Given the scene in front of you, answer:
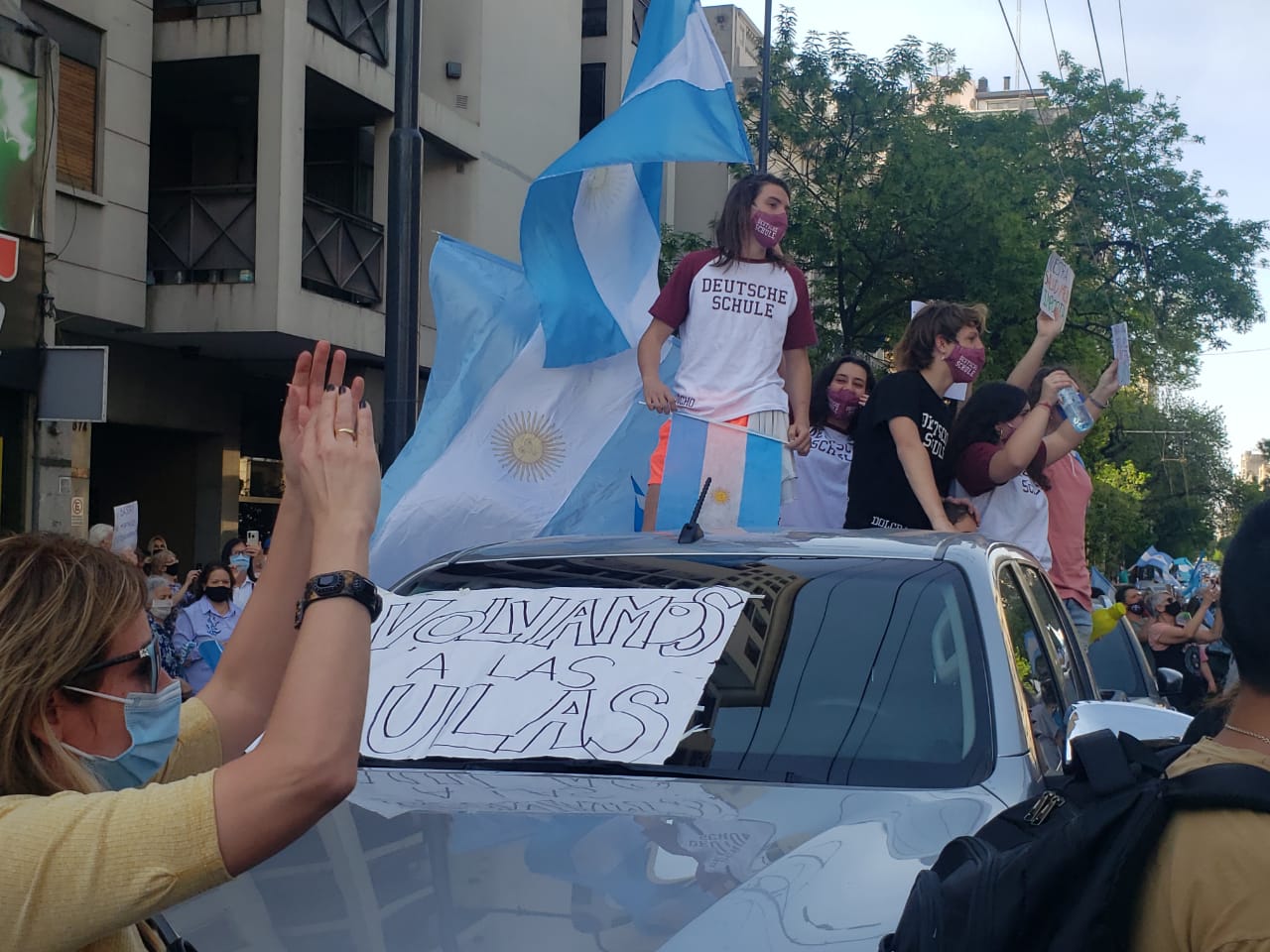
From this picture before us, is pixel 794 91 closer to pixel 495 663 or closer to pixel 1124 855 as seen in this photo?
pixel 495 663

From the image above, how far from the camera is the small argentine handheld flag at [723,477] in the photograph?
18.2ft

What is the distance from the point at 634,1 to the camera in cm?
2575

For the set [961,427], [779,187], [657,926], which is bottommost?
[657,926]

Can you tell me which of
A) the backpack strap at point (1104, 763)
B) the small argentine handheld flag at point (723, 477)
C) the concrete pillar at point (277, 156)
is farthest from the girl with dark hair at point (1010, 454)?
the concrete pillar at point (277, 156)

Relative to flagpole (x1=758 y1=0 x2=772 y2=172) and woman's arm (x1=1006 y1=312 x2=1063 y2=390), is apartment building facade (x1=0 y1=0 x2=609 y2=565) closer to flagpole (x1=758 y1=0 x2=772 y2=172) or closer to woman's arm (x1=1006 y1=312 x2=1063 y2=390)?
flagpole (x1=758 y1=0 x2=772 y2=172)

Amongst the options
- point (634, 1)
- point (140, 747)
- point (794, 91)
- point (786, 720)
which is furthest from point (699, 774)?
point (634, 1)

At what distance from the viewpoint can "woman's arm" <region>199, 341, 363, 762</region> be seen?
218cm

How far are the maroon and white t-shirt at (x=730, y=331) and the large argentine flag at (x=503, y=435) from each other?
0.88m

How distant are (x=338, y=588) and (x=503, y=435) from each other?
4.89 meters

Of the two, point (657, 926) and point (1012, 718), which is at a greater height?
point (1012, 718)

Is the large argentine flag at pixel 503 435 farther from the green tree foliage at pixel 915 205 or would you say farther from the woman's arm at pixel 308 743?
the green tree foliage at pixel 915 205

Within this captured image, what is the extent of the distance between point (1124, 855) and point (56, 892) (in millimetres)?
1093

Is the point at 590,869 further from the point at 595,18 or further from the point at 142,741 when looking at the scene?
the point at 595,18

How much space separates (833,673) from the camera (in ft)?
10.9
